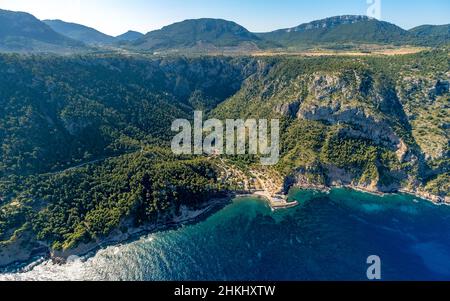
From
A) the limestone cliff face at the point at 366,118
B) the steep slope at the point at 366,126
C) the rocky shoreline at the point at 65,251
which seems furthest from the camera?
the steep slope at the point at 366,126

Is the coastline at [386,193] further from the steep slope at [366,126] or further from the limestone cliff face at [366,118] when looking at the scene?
the steep slope at [366,126]

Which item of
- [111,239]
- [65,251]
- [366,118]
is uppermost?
[366,118]

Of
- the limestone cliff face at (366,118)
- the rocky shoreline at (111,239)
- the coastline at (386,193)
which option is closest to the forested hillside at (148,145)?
the limestone cliff face at (366,118)

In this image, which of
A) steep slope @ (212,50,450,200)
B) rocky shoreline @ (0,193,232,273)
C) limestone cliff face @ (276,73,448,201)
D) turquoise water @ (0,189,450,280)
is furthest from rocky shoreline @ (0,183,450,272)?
steep slope @ (212,50,450,200)

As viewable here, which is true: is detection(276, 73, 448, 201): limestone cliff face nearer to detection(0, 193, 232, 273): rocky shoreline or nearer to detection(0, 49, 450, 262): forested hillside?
detection(0, 49, 450, 262): forested hillside

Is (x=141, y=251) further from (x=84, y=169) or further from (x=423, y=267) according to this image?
(x=423, y=267)

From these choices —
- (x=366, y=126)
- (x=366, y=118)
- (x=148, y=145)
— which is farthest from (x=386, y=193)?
(x=148, y=145)

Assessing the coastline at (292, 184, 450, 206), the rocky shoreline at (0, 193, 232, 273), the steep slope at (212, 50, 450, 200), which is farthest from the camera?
the steep slope at (212, 50, 450, 200)

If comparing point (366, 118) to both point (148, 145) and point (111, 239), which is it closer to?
point (148, 145)
